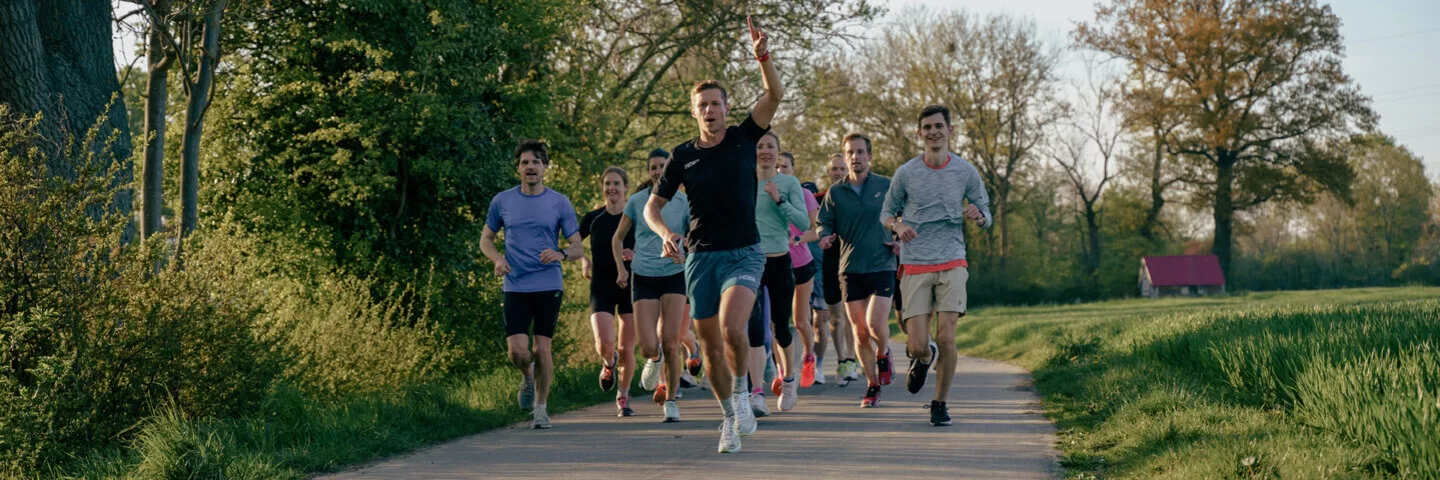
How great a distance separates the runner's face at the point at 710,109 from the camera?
6809 mm

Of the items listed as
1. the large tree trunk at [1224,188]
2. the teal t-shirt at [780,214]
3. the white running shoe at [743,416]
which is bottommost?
the white running shoe at [743,416]

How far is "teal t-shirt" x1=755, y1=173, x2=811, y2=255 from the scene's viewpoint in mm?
8609

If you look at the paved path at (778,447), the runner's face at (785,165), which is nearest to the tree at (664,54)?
the runner's face at (785,165)

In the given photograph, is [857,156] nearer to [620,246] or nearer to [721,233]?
[620,246]

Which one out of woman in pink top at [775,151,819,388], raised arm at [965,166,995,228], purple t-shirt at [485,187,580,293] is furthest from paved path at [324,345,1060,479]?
raised arm at [965,166,995,228]

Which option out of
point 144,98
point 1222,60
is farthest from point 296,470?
point 1222,60

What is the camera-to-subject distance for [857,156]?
10430 millimetres

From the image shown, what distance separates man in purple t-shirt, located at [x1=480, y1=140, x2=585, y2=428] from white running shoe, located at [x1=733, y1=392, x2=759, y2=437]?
2136mm

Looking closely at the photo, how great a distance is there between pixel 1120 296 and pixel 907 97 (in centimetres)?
1678

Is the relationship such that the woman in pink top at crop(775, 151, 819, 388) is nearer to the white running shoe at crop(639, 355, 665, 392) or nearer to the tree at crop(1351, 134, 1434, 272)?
the white running shoe at crop(639, 355, 665, 392)

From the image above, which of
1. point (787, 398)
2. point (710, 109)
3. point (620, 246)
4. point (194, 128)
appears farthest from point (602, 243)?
point (194, 128)

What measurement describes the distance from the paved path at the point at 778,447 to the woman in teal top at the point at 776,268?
12.0 inches

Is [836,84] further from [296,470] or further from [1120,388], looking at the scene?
[296,470]

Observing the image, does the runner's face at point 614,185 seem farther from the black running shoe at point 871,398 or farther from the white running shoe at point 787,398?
the black running shoe at point 871,398
